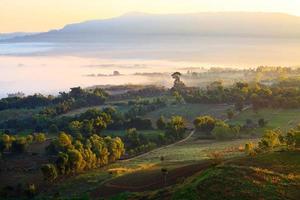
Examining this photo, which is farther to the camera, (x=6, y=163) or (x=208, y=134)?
(x=208, y=134)

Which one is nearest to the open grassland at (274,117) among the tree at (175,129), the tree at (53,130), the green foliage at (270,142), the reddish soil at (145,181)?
the tree at (175,129)

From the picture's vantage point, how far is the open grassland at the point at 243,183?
32.2 metres

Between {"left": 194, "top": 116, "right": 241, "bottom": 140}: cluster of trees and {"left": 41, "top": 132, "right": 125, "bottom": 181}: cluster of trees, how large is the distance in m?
14.4

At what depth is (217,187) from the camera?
108ft

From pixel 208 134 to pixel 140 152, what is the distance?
1383cm

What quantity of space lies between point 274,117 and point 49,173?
4246cm

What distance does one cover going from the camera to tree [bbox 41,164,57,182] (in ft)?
177

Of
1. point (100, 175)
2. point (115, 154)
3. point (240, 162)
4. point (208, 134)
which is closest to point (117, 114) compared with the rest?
point (208, 134)

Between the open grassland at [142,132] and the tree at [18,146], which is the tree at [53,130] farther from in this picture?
the tree at [18,146]

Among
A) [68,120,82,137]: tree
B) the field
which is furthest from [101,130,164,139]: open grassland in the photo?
the field

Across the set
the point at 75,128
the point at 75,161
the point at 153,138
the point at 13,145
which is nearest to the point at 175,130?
the point at 153,138

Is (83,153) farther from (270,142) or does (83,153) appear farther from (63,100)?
(63,100)

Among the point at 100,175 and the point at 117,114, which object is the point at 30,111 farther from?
the point at 100,175

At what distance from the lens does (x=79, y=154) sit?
186 feet
